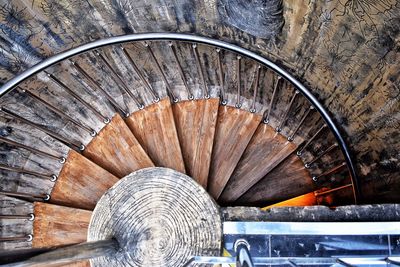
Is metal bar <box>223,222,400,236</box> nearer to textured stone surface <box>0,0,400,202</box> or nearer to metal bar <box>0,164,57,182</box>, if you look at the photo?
textured stone surface <box>0,0,400,202</box>

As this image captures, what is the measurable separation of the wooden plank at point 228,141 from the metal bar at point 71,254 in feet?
4.53

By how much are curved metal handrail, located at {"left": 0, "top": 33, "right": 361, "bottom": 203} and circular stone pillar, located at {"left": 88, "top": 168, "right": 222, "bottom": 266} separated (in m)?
1.15

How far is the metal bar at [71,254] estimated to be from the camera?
76.5 inches

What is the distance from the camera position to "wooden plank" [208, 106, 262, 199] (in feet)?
13.4

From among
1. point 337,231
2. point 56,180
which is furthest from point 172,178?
point 56,180

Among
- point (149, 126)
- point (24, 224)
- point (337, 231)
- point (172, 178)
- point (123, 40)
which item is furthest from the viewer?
point (149, 126)

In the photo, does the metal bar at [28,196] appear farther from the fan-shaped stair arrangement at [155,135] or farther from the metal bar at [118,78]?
the metal bar at [118,78]

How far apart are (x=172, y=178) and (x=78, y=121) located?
4.70ft

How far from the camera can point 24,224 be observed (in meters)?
3.88

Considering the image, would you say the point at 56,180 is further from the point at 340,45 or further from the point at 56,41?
the point at 340,45

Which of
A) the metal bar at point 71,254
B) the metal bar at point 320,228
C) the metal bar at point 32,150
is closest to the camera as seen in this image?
the metal bar at point 71,254

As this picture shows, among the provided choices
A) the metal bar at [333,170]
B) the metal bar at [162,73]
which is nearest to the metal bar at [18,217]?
the metal bar at [162,73]

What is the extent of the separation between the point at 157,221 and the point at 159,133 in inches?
50.7

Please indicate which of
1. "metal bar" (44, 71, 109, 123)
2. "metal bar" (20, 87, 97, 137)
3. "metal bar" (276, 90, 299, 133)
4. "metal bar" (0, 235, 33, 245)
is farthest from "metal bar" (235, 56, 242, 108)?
"metal bar" (0, 235, 33, 245)
